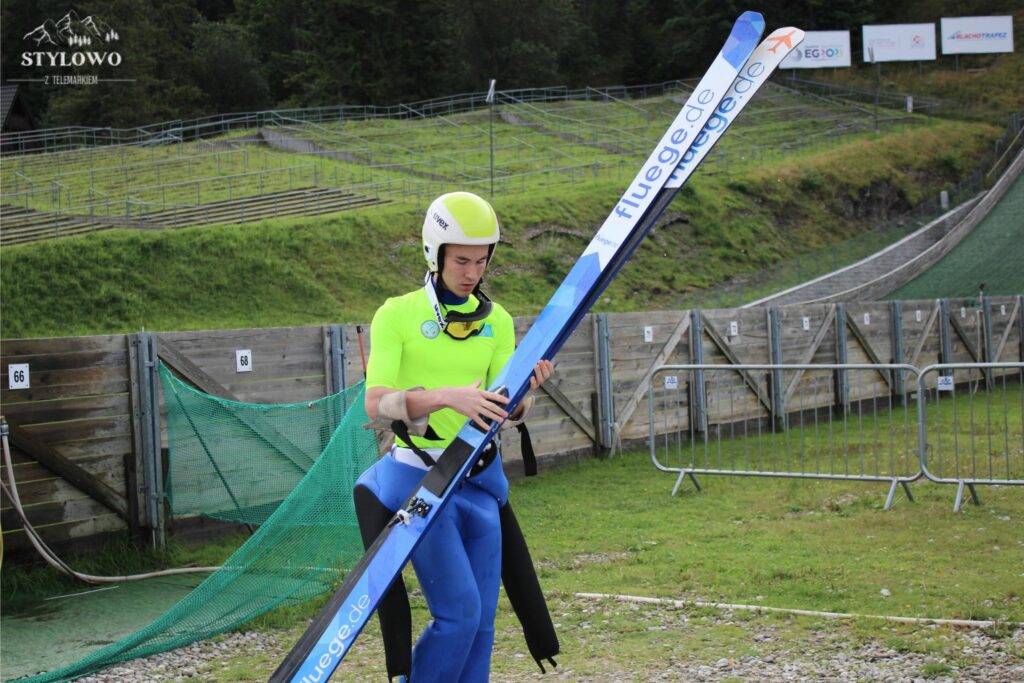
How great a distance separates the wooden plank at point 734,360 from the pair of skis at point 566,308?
461 inches

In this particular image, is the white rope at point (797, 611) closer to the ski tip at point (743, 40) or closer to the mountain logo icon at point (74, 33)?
the ski tip at point (743, 40)

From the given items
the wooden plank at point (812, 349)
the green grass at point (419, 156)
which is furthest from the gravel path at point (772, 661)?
the green grass at point (419, 156)

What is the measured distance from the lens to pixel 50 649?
7340 mm

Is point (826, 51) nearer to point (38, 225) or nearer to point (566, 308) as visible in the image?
point (38, 225)

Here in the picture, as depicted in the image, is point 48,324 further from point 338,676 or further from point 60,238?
point 338,676

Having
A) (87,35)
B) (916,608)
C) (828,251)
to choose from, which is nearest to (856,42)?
(828,251)

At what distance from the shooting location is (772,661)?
6.26m

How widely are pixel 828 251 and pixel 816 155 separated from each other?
14.3 m

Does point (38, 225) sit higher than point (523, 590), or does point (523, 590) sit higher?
point (38, 225)

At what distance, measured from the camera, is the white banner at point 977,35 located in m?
72.8

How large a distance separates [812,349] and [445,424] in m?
14.7

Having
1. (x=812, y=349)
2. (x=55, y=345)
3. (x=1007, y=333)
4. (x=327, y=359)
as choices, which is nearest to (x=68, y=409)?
(x=55, y=345)

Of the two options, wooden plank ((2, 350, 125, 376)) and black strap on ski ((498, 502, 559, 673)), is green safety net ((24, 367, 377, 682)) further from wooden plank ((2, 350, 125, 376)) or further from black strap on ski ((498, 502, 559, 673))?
black strap on ski ((498, 502, 559, 673))

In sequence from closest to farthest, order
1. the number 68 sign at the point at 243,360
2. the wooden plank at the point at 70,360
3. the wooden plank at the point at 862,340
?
the wooden plank at the point at 70,360 < the number 68 sign at the point at 243,360 < the wooden plank at the point at 862,340
